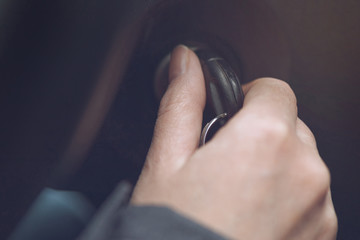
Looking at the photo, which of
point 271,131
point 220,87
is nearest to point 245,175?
point 271,131

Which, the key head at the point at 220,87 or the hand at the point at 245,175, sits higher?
the key head at the point at 220,87

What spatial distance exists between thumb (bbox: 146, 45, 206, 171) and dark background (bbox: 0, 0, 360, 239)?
66 mm

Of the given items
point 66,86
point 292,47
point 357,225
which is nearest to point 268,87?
point 292,47

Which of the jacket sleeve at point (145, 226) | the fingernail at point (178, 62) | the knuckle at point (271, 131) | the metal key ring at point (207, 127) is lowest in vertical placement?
the jacket sleeve at point (145, 226)

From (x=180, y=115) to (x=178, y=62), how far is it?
0.09m

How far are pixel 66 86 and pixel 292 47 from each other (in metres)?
0.34

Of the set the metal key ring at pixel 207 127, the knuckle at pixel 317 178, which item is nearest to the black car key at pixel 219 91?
the metal key ring at pixel 207 127

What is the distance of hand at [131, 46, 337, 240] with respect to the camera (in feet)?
1.28

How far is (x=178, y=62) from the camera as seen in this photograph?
52 cm

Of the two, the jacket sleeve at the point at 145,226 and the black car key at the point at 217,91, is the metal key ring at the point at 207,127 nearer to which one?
the black car key at the point at 217,91

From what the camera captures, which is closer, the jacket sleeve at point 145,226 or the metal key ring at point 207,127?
the jacket sleeve at point 145,226

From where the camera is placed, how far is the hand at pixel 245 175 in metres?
0.39

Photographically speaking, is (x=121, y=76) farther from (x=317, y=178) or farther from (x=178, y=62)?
(x=317, y=178)

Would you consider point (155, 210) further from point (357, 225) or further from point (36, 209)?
point (357, 225)
